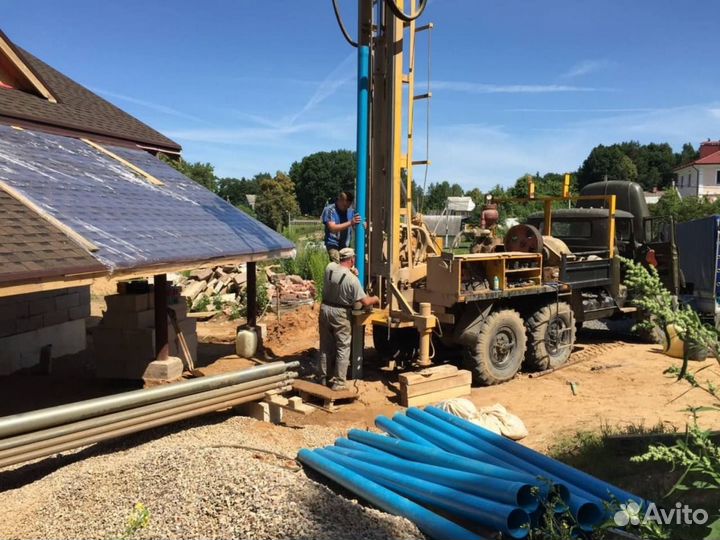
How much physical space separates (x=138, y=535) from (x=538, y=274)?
680cm

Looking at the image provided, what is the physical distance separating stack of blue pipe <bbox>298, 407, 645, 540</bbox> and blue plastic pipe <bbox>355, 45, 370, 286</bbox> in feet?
9.40

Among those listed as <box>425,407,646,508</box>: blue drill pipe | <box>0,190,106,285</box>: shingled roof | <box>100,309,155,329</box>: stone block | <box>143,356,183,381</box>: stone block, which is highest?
<box>0,190,106,285</box>: shingled roof

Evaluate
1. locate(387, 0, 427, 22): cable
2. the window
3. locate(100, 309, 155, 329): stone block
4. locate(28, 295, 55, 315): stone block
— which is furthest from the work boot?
the window

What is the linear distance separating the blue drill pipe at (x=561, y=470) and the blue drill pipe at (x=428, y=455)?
0.41m

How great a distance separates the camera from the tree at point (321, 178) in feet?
290

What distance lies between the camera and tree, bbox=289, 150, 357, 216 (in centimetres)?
8831

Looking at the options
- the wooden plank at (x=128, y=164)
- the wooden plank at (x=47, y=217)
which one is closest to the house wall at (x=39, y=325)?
the wooden plank at (x=128, y=164)

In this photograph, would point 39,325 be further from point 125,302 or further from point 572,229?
point 572,229

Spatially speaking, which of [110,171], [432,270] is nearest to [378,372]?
[432,270]

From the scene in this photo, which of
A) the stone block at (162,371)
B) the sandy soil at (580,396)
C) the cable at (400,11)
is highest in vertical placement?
the cable at (400,11)

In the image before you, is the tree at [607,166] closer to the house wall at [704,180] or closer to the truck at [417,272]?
the house wall at [704,180]

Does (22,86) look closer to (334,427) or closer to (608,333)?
(334,427)

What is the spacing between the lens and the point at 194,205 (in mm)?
9039

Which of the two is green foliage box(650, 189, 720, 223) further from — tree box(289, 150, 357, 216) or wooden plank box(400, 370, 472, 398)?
tree box(289, 150, 357, 216)
